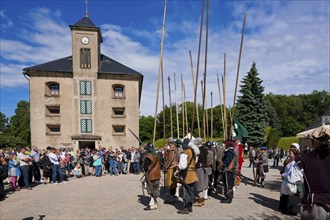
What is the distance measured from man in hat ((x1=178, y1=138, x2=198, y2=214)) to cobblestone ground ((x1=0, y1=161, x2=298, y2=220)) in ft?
1.08

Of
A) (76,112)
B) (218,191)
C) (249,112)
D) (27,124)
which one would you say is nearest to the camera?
(218,191)

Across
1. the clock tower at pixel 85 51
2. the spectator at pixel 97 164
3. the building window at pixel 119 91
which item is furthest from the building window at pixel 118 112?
the spectator at pixel 97 164

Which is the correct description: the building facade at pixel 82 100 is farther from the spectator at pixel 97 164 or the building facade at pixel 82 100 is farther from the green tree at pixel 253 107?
the green tree at pixel 253 107

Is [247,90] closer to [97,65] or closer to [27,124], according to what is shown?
[97,65]

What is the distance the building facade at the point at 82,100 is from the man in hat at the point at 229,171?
2115 centimetres

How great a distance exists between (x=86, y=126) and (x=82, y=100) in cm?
323

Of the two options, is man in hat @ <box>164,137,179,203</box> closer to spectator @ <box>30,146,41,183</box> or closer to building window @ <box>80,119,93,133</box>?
spectator @ <box>30,146,41,183</box>

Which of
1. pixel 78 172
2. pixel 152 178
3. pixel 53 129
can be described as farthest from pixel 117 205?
pixel 53 129

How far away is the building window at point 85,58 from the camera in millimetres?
27920

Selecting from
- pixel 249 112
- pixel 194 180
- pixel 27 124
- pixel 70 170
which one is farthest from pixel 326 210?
pixel 27 124

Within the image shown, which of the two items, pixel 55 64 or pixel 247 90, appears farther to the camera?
pixel 247 90

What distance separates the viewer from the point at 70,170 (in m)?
15.7

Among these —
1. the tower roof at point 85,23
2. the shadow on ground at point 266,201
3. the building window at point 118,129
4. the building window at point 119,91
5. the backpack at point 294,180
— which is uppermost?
the tower roof at point 85,23

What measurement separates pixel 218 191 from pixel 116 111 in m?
21.7
